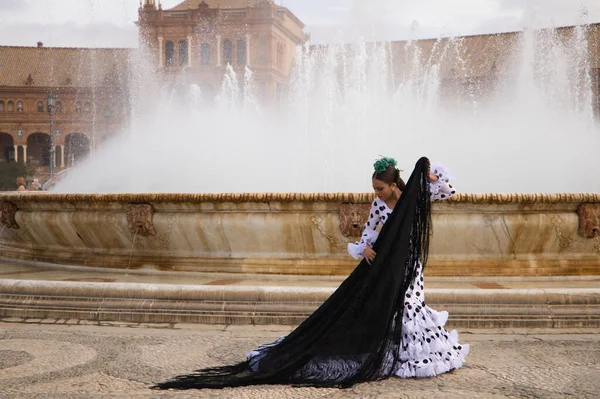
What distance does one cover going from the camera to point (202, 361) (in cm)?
391

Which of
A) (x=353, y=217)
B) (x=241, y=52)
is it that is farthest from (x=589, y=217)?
(x=241, y=52)

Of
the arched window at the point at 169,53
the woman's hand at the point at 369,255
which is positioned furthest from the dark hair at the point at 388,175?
the arched window at the point at 169,53

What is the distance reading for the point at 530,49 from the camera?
40000mm

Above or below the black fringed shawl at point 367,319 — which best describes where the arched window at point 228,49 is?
above

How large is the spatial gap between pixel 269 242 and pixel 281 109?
2156 inches

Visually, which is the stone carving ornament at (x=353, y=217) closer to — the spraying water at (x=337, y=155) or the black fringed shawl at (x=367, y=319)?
the black fringed shawl at (x=367, y=319)

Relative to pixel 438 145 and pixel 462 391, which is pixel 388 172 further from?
pixel 438 145

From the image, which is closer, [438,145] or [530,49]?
[438,145]

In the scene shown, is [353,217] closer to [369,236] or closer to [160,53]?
[369,236]

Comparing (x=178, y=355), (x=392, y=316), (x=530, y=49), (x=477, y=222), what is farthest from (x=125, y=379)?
(x=530, y=49)

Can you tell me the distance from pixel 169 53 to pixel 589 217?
6231 centimetres

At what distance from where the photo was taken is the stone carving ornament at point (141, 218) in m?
5.96

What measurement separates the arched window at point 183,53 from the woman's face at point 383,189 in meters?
62.5

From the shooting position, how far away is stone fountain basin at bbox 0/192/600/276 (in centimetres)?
562
